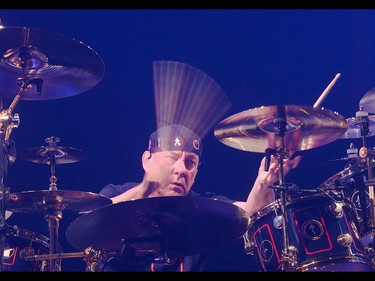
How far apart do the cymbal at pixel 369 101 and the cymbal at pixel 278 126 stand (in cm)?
→ 45

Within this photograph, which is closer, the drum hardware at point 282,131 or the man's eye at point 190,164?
the drum hardware at point 282,131

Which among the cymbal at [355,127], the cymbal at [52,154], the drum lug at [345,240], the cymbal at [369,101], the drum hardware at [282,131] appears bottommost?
the drum lug at [345,240]

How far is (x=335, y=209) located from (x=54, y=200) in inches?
56.0

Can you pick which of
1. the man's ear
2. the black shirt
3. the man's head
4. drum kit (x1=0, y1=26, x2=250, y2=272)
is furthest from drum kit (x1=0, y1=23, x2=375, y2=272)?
the man's ear

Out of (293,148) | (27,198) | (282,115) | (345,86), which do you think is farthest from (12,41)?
(345,86)

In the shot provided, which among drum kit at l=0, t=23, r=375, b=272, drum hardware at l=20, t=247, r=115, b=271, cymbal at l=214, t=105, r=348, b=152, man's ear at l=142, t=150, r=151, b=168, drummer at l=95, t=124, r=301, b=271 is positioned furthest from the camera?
man's ear at l=142, t=150, r=151, b=168

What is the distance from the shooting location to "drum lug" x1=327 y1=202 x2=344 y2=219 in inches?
106

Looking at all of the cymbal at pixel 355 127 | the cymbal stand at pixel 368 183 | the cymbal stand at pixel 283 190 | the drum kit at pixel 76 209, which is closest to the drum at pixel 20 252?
the drum kit at pixel 76 209

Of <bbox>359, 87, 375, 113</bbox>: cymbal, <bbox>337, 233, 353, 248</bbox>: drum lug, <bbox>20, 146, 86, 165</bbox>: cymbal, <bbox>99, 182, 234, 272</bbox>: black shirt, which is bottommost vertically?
<bbox>337, 233, 353, 248</bbox>: drum lug

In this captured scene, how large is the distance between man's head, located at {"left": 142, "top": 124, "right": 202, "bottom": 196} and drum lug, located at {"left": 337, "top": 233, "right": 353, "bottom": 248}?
37.4 inches

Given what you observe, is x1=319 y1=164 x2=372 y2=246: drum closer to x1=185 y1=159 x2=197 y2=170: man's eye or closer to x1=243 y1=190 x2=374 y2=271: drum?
x1=243 y1=190 x2=374 y2=271: drum

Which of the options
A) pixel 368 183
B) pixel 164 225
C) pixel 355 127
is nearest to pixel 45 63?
pixel 164 225

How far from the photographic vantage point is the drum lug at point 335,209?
8.80 feet

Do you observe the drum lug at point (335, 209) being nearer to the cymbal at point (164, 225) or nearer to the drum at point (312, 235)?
the drum at point (312, 235)
